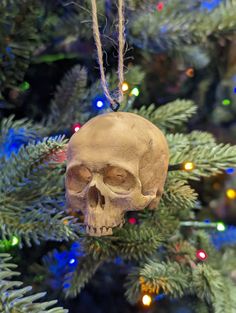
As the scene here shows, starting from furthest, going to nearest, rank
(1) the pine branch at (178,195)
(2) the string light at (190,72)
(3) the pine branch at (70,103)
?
(2) the string light at (190,72)
(3) the pine branch at (70,103)
(1) the pine branch at (178,195)

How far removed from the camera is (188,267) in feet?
1.80

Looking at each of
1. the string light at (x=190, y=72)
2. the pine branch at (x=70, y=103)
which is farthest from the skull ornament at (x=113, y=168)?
the string light at (x=190, y=72)

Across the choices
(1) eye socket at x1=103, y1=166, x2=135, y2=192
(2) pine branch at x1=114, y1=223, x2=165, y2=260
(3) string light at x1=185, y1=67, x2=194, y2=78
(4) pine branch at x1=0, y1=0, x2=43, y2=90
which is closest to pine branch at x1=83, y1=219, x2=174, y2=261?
(2) pine branch at x1=114, y1=223, x2=165, y2=260

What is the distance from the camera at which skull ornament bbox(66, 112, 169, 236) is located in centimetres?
39

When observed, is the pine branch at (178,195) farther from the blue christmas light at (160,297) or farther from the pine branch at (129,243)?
the blue christmas light at (160,297)

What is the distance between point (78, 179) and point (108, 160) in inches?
2.5

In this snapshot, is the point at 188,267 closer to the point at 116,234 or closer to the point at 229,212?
the point at 116,234

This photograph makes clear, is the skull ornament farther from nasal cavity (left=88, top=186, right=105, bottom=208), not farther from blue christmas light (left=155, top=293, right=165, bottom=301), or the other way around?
blue christmas light (left=155, top=293, right=165, bottom=301)

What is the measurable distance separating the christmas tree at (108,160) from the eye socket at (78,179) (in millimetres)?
24

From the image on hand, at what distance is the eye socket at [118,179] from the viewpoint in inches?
15.9

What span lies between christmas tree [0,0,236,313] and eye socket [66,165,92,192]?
0.02 m

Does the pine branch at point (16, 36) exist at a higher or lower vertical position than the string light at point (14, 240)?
higher

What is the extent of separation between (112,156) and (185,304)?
1.08 feet

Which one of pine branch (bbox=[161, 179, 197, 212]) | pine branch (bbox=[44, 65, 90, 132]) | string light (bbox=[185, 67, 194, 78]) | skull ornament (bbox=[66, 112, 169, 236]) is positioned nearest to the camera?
skull ornament (bbox=[66, 112, 169, 236])
